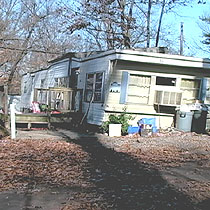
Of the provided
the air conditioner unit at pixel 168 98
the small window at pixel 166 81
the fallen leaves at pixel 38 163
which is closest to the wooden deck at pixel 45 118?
the fallen leaves at pixel 38 163

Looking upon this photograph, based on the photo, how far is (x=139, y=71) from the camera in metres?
12.2

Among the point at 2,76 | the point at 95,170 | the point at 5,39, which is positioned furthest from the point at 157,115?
the point at 2,76

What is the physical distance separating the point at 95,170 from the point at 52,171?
0.81m

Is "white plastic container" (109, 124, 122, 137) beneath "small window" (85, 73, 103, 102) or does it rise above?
beneath

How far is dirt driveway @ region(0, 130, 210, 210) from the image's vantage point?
4.35m

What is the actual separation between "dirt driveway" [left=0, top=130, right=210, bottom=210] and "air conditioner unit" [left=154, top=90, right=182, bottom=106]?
227 centimetres

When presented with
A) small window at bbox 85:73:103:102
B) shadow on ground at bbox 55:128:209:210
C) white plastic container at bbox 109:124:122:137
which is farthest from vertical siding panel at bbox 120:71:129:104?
shadow on ground at bbox 55:128:209:210

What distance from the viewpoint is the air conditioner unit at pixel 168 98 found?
12.2 m

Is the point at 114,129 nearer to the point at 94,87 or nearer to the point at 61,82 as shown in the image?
the point at 94,87

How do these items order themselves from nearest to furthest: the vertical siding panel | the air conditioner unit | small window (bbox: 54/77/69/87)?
the vertical siding panel < the air conditioner unit < small window (bbox: 54/77/69/87)

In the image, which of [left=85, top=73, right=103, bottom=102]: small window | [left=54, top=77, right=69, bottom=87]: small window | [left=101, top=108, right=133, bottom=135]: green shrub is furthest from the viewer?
[left=54, top=77, right=69, bottom=87]: small window

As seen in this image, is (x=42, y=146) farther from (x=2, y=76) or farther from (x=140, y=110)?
(x=2, y=76)

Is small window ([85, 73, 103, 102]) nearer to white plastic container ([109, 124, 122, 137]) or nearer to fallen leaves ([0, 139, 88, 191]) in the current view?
white plastic container ([109, 124, 122, 137])

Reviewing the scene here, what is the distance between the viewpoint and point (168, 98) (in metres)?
12.2
